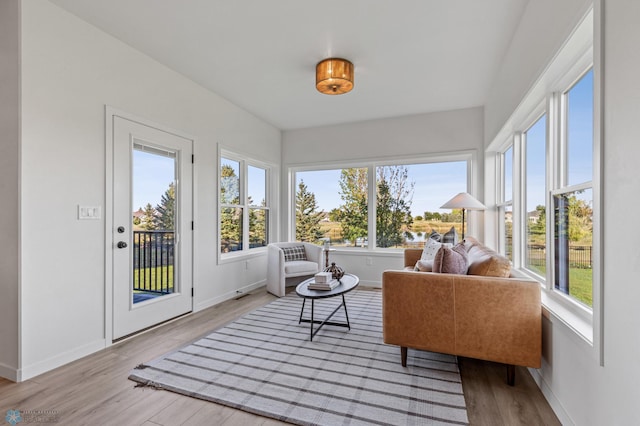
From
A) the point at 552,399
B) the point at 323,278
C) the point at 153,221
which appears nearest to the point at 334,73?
the point at 323,278

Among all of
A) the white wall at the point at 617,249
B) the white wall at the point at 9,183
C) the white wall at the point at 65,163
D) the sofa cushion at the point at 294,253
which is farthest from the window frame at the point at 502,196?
the white wall at the point at 9,183

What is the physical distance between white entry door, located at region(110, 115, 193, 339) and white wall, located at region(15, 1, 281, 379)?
159 mm

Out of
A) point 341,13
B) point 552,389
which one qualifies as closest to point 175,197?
point 341,13

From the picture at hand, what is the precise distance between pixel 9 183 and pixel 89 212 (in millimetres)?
513

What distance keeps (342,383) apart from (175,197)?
2.57m

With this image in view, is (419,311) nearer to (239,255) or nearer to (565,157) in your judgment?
(565,157)

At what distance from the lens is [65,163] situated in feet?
7.81

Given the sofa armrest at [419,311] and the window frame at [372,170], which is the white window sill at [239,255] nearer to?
the window frame at [372,170]

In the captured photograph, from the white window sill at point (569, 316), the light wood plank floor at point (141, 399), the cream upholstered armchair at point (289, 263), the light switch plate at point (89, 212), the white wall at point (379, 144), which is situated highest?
the white wall at point (379, 144)

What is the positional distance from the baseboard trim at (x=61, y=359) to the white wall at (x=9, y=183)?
0.26 ft

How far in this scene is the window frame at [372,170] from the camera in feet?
14.8

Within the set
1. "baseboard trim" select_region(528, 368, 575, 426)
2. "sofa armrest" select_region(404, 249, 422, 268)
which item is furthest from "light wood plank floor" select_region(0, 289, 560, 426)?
"sofa armrest" select_region(404, 249, 422, 268)

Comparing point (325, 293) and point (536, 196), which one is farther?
point (325, 293)

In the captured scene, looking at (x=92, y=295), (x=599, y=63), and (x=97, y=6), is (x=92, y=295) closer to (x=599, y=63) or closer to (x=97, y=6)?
(x=97, y=6)
